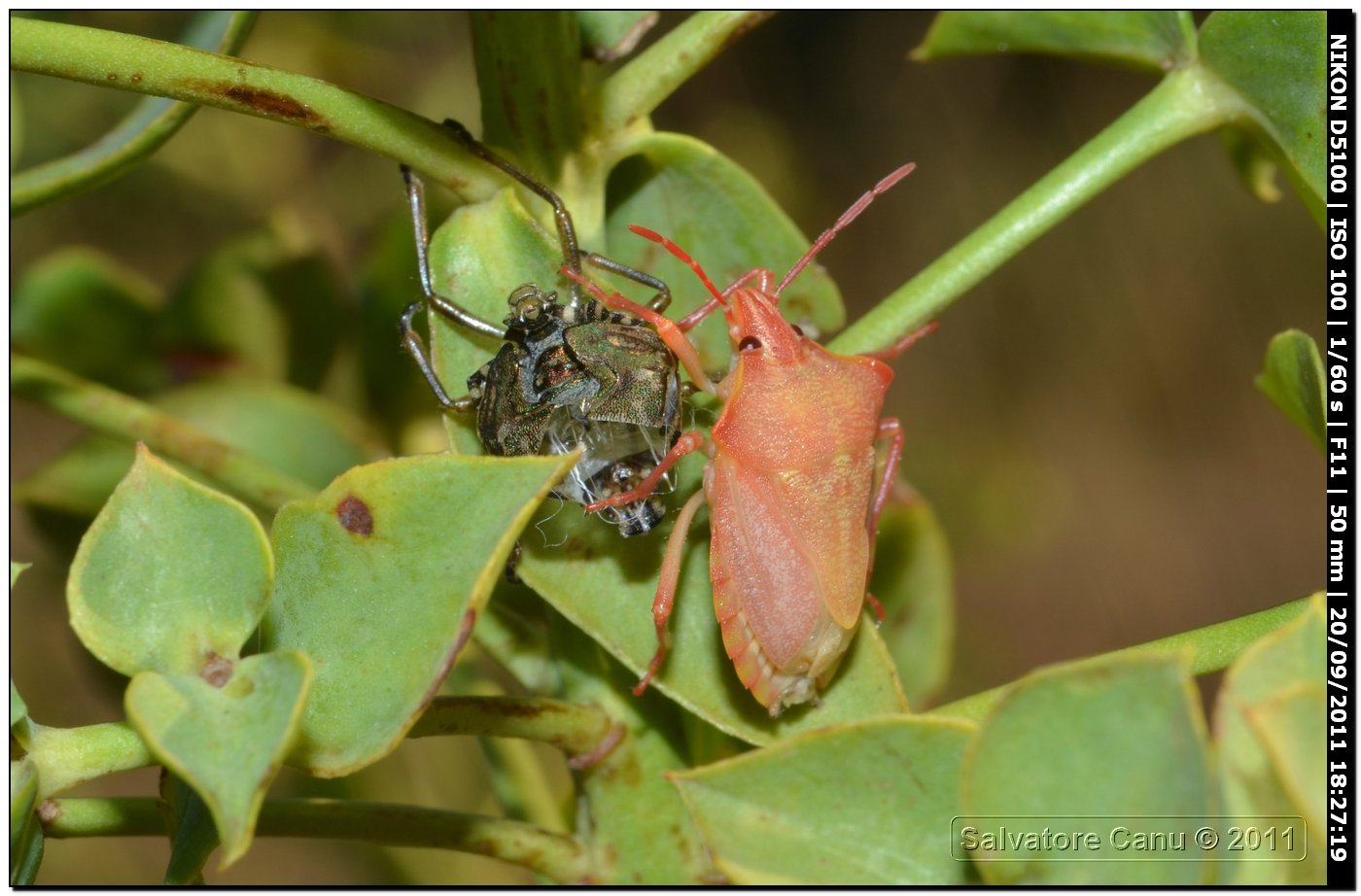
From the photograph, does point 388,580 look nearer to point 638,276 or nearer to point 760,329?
point 638,276

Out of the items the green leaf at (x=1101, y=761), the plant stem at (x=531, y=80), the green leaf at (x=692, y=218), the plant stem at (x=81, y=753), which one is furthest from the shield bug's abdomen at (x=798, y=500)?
the plant stem at (x=81, y=753)

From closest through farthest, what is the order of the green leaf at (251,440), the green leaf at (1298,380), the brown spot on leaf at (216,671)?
the brown spot on leaf at (216,671)
the green leaf at (1298,380)
the green leaf at (251,440)

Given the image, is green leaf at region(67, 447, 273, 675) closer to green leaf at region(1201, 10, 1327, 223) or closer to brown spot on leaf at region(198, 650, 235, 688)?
brown spot on leaf at region(198, 650, 235, 688)

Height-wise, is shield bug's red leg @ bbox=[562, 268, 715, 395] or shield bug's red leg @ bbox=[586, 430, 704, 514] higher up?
shield bug's red leg @ bbox=[562, 268, 715, 395]

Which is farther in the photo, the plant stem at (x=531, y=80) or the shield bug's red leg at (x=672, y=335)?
the shield bug's red leg at (x=672, y=335)

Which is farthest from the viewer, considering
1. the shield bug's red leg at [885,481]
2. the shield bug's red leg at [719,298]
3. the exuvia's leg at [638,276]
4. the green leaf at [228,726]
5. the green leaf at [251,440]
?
the green leaf at [251,440]

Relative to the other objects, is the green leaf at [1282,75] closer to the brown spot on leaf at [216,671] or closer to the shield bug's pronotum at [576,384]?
the shield bug's pronotum at [576,384]

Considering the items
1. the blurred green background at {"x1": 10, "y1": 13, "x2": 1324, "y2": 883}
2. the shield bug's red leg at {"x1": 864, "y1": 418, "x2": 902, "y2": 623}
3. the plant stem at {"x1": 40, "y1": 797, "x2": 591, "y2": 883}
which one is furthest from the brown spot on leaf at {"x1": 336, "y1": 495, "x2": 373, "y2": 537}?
the blurred green background at {"x1": 10, "y1": 13, "x2": 1324, "y2": 883}
